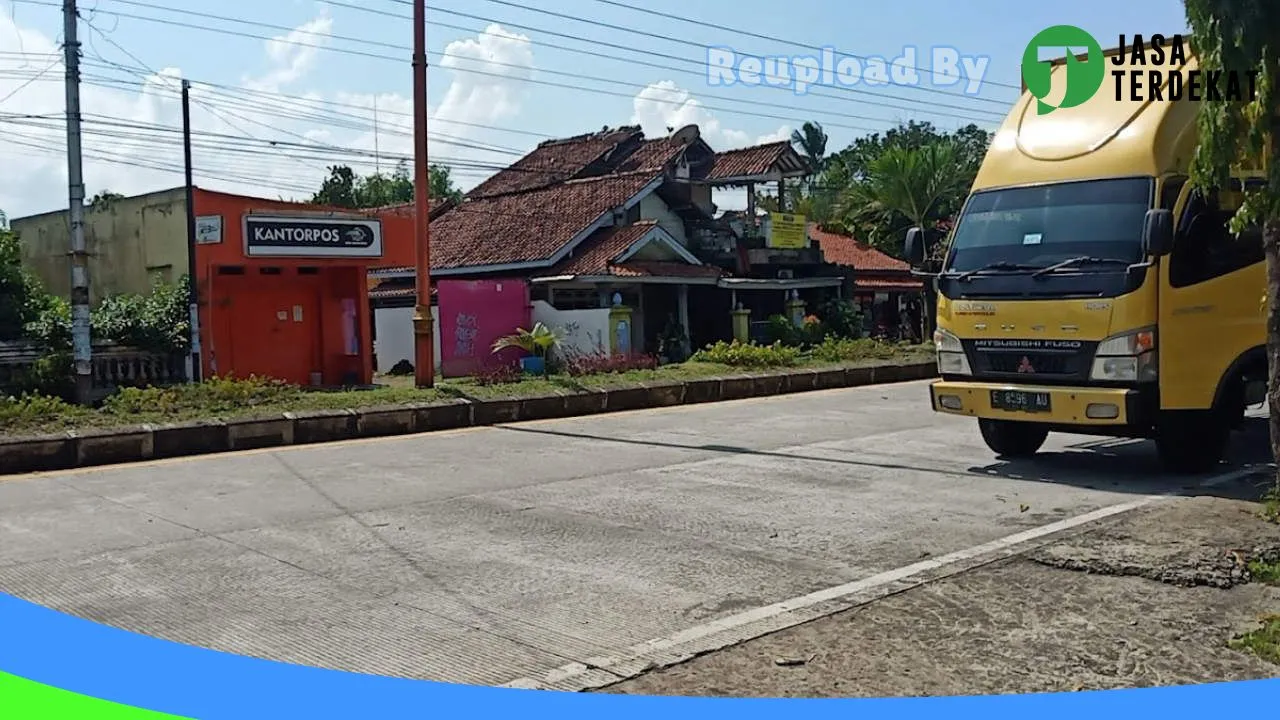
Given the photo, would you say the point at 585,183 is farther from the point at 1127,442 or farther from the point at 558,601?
the point at 558,601

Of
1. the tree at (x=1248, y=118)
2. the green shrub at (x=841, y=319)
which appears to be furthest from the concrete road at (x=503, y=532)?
the green shrub at (x=841, y=319)

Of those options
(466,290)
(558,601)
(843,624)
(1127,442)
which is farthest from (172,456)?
(466,290)

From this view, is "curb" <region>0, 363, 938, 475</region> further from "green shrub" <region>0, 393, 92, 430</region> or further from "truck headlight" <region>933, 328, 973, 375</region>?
"truck headlight" <region>933, 328, 973, 375</region>

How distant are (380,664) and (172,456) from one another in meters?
8.65

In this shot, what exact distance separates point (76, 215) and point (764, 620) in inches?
491

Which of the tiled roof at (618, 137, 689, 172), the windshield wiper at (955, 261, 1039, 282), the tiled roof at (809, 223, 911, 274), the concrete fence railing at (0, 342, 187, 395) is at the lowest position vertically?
the concrete fence railing at (0, 342, 187, 395)

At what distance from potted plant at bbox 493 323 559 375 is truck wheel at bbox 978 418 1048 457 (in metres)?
12.0

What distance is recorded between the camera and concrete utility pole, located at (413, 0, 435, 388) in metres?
16.9

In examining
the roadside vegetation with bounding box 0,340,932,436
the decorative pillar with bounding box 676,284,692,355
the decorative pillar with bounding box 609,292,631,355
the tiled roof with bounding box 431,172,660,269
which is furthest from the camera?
the decorative pillar with bounding box 676,284,692,355

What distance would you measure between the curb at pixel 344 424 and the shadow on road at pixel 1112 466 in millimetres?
3355

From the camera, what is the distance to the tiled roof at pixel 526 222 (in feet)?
96.0

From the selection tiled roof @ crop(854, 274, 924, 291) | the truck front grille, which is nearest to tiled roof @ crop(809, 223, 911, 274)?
tiled roof @ crop(854, 274, 924, 291)

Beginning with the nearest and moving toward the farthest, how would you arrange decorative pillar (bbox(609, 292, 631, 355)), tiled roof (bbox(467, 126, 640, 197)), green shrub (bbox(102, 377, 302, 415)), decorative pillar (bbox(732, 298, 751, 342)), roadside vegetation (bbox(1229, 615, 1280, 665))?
roadside vegetation (bbox(1229, 615, 1280, 665))
green shrub (bbox(102, 377, 302, 415))
decorative pillar (bbox(609, 292, 631, 355))
decorative pillar (bbox(732, 298, 751, 342))
tiled roof (bbox(467, 126, 640, 197))

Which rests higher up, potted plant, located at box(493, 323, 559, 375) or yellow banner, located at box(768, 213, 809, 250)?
yellow banner, located at box(768, 213, 809, 250)
